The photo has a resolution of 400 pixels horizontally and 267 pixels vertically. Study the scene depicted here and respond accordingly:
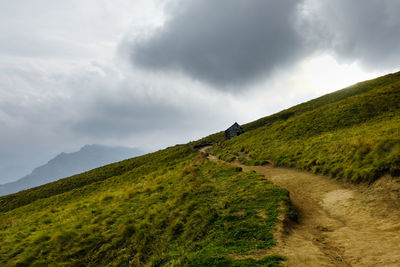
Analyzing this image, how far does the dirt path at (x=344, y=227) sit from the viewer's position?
6664 mm

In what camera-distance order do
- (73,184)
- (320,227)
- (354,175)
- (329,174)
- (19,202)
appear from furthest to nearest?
(73,184) < (19,202) < (329,174) < (354,175) < (320,227)

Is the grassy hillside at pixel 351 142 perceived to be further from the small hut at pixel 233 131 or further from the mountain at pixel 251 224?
the small hut at pixel 233 131

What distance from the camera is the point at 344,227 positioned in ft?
29.8

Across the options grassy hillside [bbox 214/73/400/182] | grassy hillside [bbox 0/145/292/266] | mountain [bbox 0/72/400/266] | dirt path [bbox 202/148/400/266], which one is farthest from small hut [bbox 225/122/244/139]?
dirt path [bbox 202/148/400/266]

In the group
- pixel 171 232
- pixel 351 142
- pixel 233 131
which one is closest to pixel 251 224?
pixel 171 232

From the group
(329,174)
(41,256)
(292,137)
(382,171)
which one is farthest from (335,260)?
(292,137)

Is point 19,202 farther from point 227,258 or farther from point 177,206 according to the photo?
point 227,258

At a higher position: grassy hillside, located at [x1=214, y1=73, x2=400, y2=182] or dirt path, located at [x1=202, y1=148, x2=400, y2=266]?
grassy hillside, located at [x1=214, y1=73, x2=400, y2=182]

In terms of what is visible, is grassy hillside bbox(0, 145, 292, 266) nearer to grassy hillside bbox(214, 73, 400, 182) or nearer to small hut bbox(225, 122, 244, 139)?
grassy hillside bbox(214, 73, 400, 182)

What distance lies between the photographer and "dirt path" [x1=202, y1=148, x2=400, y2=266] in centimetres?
666

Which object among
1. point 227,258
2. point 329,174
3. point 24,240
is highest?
point 24,240

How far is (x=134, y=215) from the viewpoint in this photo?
1434 cm

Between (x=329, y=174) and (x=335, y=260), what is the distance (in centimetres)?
1099

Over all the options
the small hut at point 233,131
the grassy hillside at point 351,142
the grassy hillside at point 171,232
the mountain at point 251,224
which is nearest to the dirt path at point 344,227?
the mountain at point 251,224
